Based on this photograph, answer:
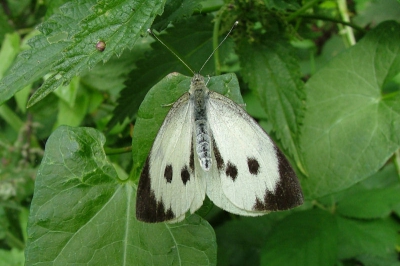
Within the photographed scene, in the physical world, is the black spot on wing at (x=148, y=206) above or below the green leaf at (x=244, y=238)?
above

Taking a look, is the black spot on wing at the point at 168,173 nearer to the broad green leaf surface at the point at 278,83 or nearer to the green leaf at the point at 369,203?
the broad green leaf surface at the point at 278,83

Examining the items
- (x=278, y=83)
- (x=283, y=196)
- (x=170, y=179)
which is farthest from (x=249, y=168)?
(x=278, y=83)

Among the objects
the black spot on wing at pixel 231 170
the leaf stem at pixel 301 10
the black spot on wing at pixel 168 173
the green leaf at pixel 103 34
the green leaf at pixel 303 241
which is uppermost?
the green leaf at pixel 103 34

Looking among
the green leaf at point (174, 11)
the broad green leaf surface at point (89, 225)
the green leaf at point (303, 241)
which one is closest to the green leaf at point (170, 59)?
the green leaf at point (174, 11)

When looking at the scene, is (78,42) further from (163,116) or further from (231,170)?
(231,170)

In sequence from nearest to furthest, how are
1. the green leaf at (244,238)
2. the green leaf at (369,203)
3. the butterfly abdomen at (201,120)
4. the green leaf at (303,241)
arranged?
1. the butterfly abdomen at (201,120)
2. the green leaf at (303,241)
3. the green leaf at (369,203)
4. the green leaf at (244,238)

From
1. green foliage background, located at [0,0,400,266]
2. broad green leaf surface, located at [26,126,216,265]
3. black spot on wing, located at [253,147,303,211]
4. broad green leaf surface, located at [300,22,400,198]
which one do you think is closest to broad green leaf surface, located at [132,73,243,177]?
green foliage background, located at [0,0,400,266]

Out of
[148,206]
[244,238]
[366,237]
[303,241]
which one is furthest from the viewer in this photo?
[244,238]

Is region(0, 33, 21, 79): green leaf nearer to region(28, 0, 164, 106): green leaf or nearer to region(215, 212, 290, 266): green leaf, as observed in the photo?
region(28, 0, 164, 106): green leaf
